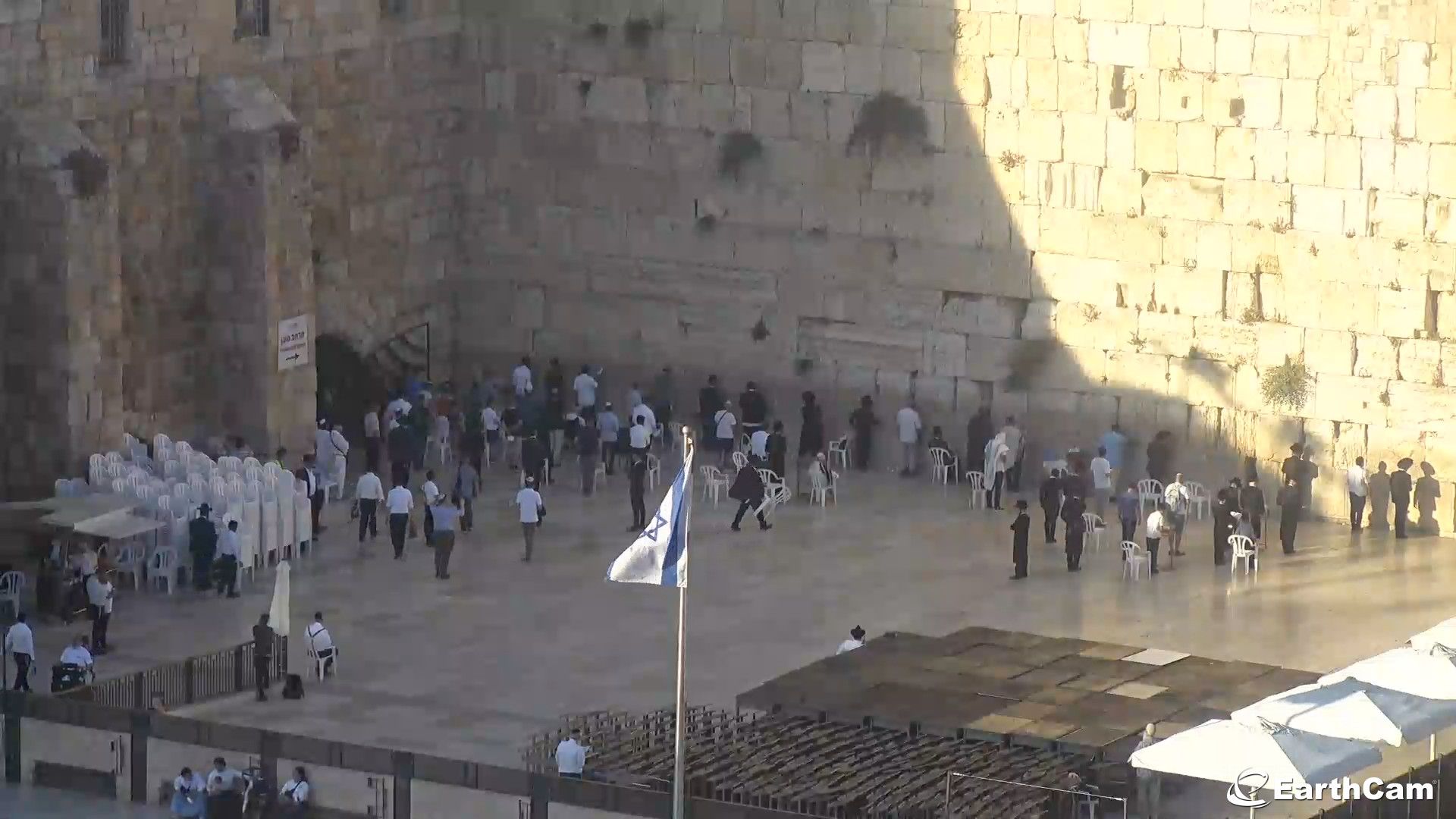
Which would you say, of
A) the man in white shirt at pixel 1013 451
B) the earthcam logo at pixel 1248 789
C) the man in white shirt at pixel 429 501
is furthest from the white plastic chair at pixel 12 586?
the earthcam logo at pixel 1248 789

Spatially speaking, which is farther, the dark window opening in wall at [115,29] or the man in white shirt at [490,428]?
the man in white shirt at [490,428]

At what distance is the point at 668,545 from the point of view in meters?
26.4

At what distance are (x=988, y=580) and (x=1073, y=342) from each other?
16.5 feet

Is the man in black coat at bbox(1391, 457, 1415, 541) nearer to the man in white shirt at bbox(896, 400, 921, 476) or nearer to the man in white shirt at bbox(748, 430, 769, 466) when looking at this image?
the man in white shirt at bbox(896, 400, 921, 476)

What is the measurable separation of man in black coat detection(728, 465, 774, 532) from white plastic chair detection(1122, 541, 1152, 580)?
4184 millimetres

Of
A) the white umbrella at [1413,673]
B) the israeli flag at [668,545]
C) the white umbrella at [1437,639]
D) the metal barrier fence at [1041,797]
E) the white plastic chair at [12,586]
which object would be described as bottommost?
the metal barrier fence at [1041,797]

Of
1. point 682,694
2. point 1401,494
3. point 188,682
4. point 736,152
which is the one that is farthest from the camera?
point 736,152

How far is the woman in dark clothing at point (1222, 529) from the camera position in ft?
120

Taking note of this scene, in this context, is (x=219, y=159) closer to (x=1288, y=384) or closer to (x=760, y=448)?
(x=760, y=448)

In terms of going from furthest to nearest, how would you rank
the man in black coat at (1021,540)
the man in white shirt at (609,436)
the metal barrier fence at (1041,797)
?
the man in white shirt at (609,436), the man in black coat at (1021,540), the metal barrier fence at (1041,797)

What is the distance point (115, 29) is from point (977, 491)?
11104 millimetres

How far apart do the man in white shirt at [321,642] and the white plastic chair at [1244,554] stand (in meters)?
10.0

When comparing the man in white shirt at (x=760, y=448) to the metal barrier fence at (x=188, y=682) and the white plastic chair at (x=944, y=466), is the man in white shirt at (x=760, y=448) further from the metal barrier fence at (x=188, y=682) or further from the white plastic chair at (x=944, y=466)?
the metal barrier fence at (x=188, y=682)

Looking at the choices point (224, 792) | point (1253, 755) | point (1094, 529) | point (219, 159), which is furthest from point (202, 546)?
point (1253, 755)
